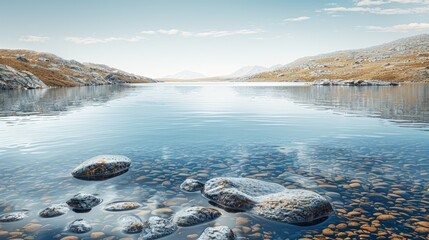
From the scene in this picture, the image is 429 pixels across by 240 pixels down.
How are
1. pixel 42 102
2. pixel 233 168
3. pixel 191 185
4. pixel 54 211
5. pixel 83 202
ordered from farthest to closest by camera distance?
pixel 42 102 < pixel 233 168 < pixel 191 185 < pixel 83 202 < pixel 54 211

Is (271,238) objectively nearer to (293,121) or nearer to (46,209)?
(46,209)

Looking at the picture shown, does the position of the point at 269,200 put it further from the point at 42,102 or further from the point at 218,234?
the point at 42,102

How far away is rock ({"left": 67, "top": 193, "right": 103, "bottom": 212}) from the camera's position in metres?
12.0

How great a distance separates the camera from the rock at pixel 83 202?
1197 cm

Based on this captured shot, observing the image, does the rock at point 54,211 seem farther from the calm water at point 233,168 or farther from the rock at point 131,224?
the rock at point 131,224

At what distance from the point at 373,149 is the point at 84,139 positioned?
69.4 feet

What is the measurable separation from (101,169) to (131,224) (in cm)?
675

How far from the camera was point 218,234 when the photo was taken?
939 cm

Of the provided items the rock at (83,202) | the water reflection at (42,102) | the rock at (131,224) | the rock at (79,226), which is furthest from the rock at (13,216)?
the water reflection at (42,102)

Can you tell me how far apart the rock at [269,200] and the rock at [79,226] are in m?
4.70

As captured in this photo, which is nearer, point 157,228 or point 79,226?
point 157,228

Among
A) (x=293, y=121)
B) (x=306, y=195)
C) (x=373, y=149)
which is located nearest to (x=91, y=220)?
(x=306, y=195)

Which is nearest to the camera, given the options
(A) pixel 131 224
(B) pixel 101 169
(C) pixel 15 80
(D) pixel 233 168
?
(A) pixel 131 224

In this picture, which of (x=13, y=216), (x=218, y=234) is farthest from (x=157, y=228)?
(x=13, y=216)
